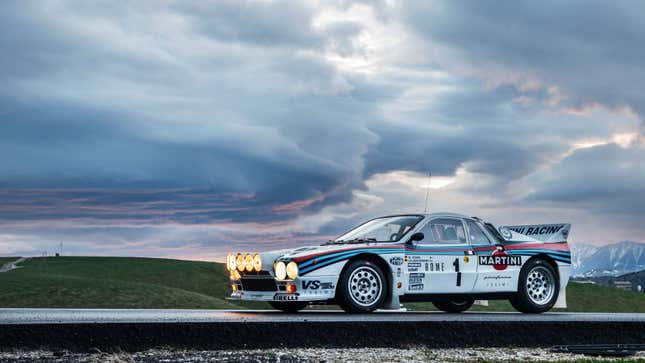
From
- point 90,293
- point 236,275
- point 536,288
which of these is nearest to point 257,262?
point 236,275

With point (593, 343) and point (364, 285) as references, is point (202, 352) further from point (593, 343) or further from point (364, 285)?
point (593, 343)

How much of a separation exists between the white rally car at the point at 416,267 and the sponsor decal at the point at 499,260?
0.05 feet

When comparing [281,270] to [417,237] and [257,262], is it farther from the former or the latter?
[417,237]

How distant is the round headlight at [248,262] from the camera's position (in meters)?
11.9

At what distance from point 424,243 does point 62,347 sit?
5.84 meters

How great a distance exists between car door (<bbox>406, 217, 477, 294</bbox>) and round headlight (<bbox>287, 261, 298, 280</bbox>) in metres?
1.82

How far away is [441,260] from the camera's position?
1237 cm

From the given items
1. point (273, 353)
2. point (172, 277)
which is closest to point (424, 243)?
point (273, 353)

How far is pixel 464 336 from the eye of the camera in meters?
10.4

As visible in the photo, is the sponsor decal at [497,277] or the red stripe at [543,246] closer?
the sponsor decal at [497,277]

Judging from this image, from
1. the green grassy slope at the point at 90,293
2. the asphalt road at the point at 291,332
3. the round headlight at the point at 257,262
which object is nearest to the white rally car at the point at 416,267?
the round headlight at the point at 257,262

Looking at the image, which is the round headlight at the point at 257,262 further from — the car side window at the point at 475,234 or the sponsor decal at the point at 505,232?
the sponsor decal at the point at 505,232

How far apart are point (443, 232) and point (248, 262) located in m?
3.20

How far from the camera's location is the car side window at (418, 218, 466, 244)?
12.5 metres
